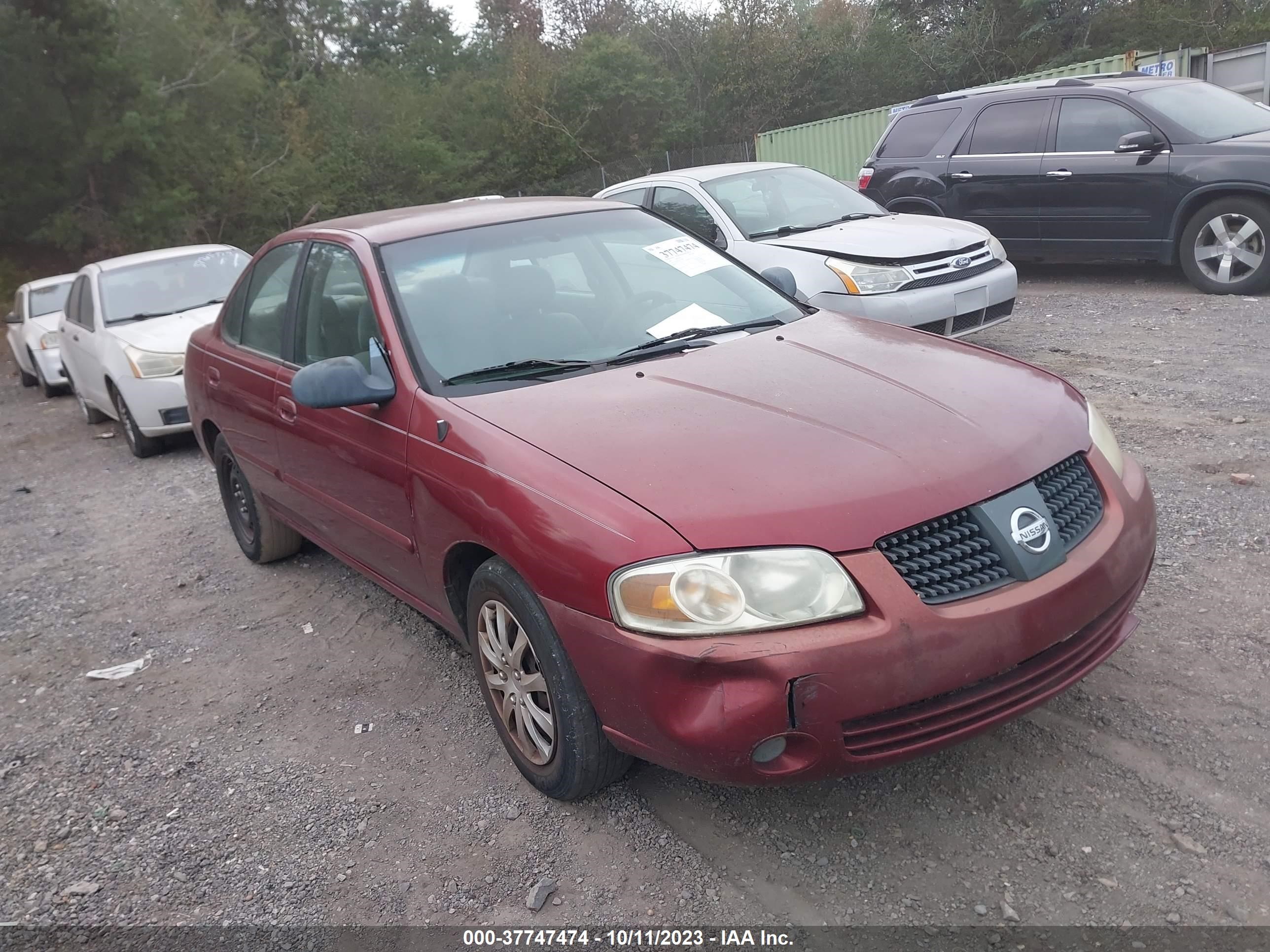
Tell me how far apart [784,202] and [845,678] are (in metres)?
6.51

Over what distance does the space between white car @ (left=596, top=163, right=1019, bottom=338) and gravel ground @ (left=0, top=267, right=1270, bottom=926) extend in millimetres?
2227

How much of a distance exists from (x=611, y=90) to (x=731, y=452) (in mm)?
29976

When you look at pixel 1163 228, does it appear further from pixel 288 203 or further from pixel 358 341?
pixel 288 203

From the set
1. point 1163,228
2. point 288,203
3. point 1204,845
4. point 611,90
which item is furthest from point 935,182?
point 611,90

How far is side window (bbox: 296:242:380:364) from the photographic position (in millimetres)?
3826

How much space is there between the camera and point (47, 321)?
1289cm

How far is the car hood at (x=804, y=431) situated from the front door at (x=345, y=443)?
47 cm

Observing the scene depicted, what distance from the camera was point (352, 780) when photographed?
11.2ft

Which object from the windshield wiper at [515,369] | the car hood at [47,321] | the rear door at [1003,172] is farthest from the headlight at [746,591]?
the car hood at [47,321]

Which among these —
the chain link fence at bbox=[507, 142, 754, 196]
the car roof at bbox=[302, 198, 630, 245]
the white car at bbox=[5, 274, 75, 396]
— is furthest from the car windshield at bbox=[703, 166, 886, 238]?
the chain link fence at bbox=[507, 142, 754, 196]

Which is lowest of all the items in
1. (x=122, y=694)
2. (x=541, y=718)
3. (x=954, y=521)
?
(x=122, y=694)

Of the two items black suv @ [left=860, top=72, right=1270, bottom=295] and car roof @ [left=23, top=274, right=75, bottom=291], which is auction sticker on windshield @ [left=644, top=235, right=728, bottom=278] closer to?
black suv @ [left=860, top=72, right=1270, bottom=295]

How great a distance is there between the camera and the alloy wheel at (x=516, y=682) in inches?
118

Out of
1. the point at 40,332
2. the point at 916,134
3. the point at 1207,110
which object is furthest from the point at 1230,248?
the point at 40,332
